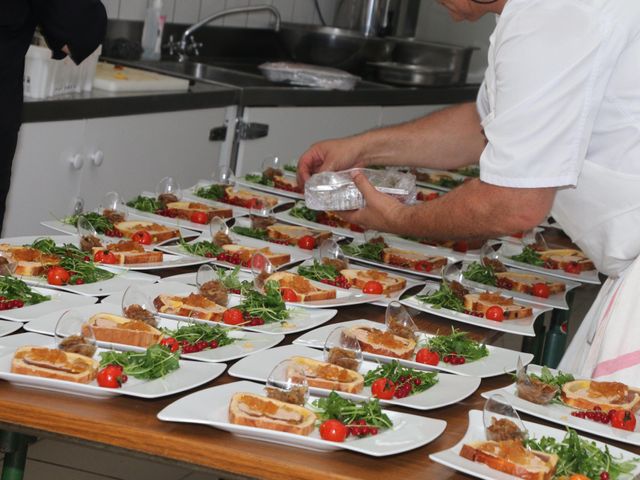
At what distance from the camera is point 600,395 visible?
2.08 metres

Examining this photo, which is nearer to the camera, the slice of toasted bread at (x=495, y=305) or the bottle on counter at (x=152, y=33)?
the slice of toasted bread at (x=495, y=305)

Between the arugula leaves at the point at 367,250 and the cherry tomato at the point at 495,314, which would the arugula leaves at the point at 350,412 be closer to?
the cherry tomato at the point at 495,314

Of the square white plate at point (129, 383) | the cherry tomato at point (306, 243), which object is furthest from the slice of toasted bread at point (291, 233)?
the square white plate at point (129, 383)

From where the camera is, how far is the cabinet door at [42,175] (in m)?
3.93

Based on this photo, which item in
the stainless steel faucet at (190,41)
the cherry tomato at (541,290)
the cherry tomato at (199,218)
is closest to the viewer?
the cherry tomato at (541,290)

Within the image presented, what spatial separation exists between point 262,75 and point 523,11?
355cm

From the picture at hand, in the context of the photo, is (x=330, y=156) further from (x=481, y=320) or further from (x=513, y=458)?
(x=513, y=458)

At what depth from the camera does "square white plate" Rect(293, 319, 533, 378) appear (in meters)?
2.19

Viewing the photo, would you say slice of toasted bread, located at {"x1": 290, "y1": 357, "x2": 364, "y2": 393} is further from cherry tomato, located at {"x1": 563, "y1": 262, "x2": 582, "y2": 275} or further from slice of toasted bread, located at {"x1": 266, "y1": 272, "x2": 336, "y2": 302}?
cherry tomato, located at {"x1": 563, "y1": 262, "x2": 582, "y2": 275}

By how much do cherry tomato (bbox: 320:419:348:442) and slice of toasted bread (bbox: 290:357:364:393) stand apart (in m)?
0.20

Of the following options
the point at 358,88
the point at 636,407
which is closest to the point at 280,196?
the point at 636,407

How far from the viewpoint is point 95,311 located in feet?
7.06

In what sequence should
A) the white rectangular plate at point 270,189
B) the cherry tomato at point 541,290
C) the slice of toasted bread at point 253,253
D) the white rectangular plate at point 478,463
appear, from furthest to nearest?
the white rectangular plate at point 270,189
the cherry tomato at point 541,290
the slice of toasted bread at point 253,253
the white rectangular plate at point 478,463

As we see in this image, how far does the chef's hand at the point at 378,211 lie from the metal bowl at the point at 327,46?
3.51 m
